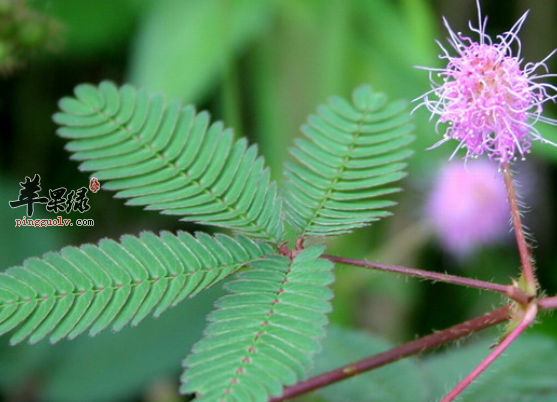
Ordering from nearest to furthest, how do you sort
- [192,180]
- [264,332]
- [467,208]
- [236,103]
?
[264,332] < [192,180] < [236,103] < [467,208]

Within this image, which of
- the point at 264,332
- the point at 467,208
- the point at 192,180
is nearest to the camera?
the point at 264,332

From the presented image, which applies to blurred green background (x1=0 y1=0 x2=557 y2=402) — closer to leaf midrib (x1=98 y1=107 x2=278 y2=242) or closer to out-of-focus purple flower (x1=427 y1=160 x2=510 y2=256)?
out-of-focus purple flower (x1=427 y1=160 x2=510 y2=256)

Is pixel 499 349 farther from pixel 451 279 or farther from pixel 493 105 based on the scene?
pixel 493 105

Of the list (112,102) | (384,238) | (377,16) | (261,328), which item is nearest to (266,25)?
(377,16)

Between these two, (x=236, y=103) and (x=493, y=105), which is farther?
(x=236, y=103)

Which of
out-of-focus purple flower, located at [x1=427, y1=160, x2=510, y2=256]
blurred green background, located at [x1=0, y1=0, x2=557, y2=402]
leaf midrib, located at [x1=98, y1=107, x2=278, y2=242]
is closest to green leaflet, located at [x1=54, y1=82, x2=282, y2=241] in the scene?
leaf midrib, located at [x1=98, y1=107, x2=278, y2=242]

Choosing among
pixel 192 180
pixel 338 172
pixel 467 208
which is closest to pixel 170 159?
pixel 192 180

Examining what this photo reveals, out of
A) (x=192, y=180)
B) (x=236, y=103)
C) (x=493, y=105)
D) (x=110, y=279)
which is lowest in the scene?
(x=110, y=279)

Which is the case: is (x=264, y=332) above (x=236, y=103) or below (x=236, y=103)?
below
